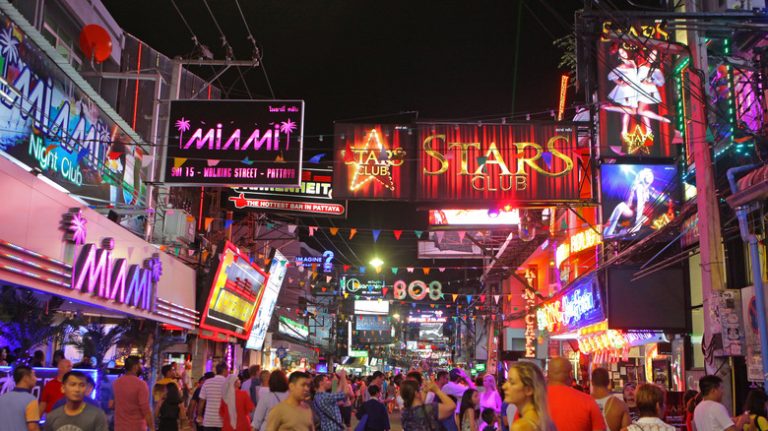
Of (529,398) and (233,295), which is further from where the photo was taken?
(233,295)

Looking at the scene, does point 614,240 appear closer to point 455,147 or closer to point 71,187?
point 455,147

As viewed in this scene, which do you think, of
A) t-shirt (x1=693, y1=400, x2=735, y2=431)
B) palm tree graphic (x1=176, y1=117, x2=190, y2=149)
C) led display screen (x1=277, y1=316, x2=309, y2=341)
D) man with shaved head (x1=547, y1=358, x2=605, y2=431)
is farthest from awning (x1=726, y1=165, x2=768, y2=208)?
led display screen (x1=277, y1=316, x2=309, y2=341)

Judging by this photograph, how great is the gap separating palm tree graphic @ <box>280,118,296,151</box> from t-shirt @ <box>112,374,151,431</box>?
8.96 m

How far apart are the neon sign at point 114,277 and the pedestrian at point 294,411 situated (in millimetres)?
7529

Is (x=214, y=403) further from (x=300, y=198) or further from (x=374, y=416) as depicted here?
(x=300, y=198)

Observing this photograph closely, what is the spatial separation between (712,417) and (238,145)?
13.0 meters

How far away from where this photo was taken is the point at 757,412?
9773 mm

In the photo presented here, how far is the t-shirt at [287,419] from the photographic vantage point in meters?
8.52

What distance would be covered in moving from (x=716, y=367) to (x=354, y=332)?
268 feet

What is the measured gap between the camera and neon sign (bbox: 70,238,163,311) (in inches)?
599

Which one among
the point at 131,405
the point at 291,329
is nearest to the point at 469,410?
the point at 131,405

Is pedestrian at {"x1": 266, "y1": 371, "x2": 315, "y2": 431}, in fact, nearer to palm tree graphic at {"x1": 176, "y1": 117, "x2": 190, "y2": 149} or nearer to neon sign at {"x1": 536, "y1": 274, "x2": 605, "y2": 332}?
palm tree graphic at {"x1": 176, "y1": 117, "x2": 190, "y2": 149}

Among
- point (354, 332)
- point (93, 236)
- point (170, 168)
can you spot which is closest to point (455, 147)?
point (170, 168)

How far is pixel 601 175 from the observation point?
19.1 m
